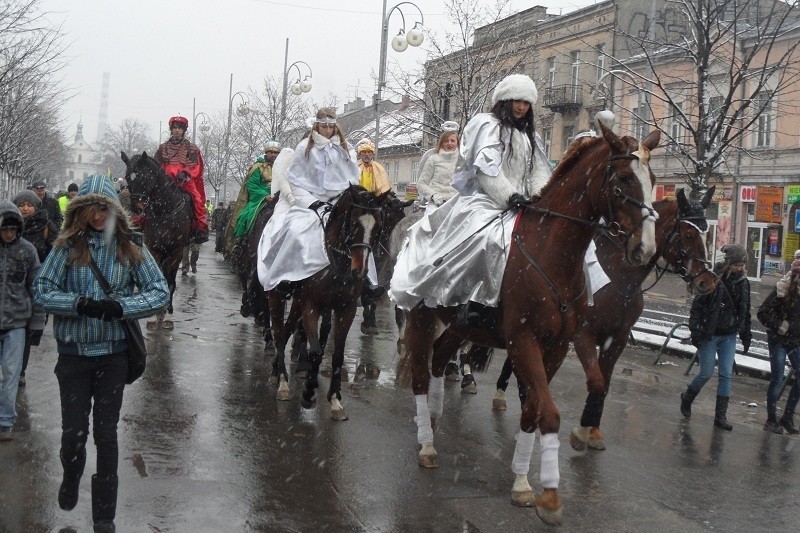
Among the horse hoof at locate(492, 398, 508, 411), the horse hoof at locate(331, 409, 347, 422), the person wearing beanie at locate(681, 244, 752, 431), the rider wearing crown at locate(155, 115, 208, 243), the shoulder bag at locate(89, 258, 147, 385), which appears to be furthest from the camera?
the rider wearing crown at locate(155, 115, 208, 243)

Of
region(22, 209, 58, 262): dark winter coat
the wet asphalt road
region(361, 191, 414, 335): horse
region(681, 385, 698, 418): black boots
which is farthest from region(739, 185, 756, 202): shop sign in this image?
region(22, 209, 58, 262): dark winter coat

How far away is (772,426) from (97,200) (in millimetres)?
7456

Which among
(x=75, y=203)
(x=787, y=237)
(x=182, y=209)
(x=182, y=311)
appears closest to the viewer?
(x=75, y=203)

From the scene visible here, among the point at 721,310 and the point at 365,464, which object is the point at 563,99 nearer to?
the point at 721,310

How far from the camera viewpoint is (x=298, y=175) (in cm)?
945

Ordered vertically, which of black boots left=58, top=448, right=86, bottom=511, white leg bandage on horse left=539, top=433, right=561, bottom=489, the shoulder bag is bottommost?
black boots left=58, top=448, right=86, bottom=511

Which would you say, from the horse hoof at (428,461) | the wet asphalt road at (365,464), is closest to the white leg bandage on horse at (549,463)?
the wet asphalt road at (365,464)

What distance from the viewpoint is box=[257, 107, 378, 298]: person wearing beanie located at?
892 cm

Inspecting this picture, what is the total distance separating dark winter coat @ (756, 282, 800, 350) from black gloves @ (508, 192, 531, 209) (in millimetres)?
4327

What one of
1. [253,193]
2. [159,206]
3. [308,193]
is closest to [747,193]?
[253,193]

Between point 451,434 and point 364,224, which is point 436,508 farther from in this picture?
point 364,224

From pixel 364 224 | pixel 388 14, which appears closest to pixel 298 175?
pixel 364 224

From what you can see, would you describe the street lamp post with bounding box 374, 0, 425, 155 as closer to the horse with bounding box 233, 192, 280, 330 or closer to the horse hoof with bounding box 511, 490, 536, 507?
the horse with bounding box 233, 192, 280, 330

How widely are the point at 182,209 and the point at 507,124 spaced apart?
6970mm
